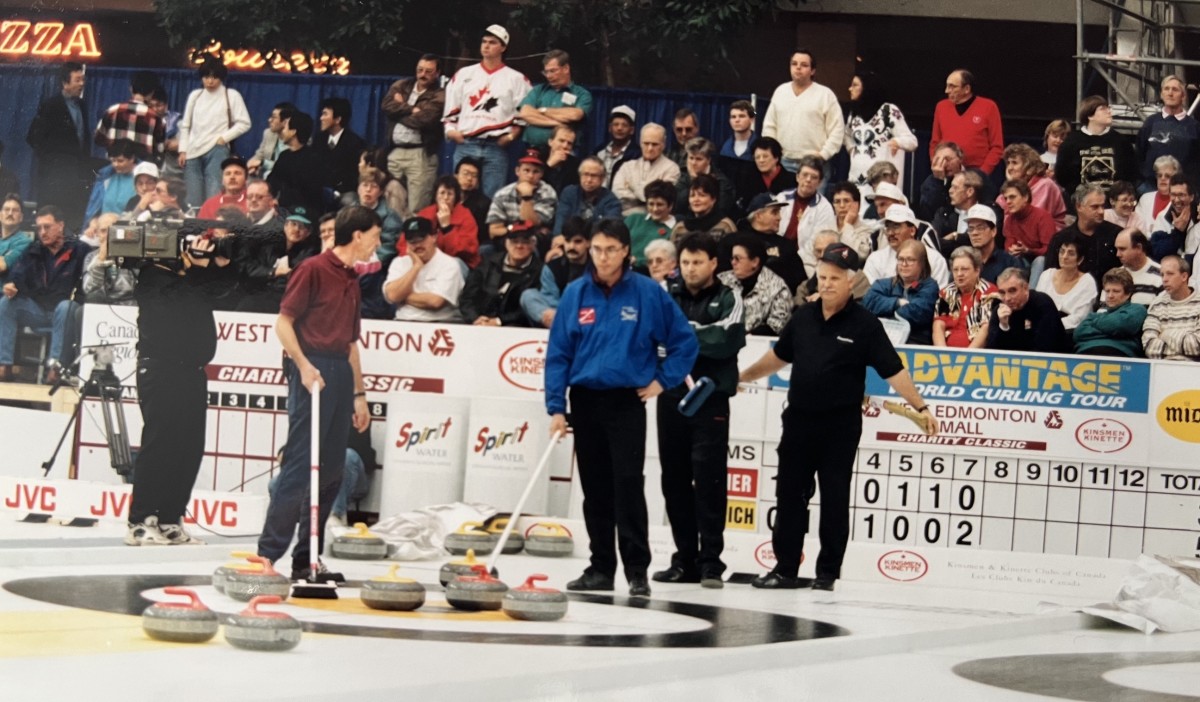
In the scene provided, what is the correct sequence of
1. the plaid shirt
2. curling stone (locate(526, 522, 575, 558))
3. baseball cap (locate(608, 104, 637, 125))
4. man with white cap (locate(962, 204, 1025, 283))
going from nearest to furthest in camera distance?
curling stone (locate(526, 522, 575, 558)), man with white cap (locate(962, 204, 1025, 283)), baseball cap (locate(608, 104, 637, 125)), the plaid shirt

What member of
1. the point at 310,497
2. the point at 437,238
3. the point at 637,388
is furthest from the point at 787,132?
the point at 310,497

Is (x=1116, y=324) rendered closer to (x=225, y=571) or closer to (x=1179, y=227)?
(x=1179, y=227)

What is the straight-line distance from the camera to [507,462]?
36.8 feet

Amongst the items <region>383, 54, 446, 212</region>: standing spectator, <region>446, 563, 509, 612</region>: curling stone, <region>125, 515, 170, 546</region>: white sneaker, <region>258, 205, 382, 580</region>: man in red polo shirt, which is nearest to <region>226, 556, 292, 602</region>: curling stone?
<region>446, 563, 509, 612</region>: curling stone

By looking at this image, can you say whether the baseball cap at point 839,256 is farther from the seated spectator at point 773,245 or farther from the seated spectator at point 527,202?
the seated spectator at point 527,202

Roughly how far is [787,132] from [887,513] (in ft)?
12.0

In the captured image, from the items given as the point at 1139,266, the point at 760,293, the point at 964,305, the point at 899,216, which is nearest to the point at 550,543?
the point at 760,293

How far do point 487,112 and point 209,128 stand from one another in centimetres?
240

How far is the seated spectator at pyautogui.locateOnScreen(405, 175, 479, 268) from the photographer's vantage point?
12.7 m

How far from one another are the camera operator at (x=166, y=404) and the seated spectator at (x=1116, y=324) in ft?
→ 18.3

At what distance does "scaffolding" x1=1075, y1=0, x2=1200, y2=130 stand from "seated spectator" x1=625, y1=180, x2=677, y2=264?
3374 mm

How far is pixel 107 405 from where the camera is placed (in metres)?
11.2

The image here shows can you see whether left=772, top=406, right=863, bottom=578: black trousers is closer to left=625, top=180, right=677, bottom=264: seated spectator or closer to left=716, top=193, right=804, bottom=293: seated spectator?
left=716, top=193, right=804, bottom=293: seated spectator

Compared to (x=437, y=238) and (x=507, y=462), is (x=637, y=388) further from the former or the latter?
(x=437, y=238)
